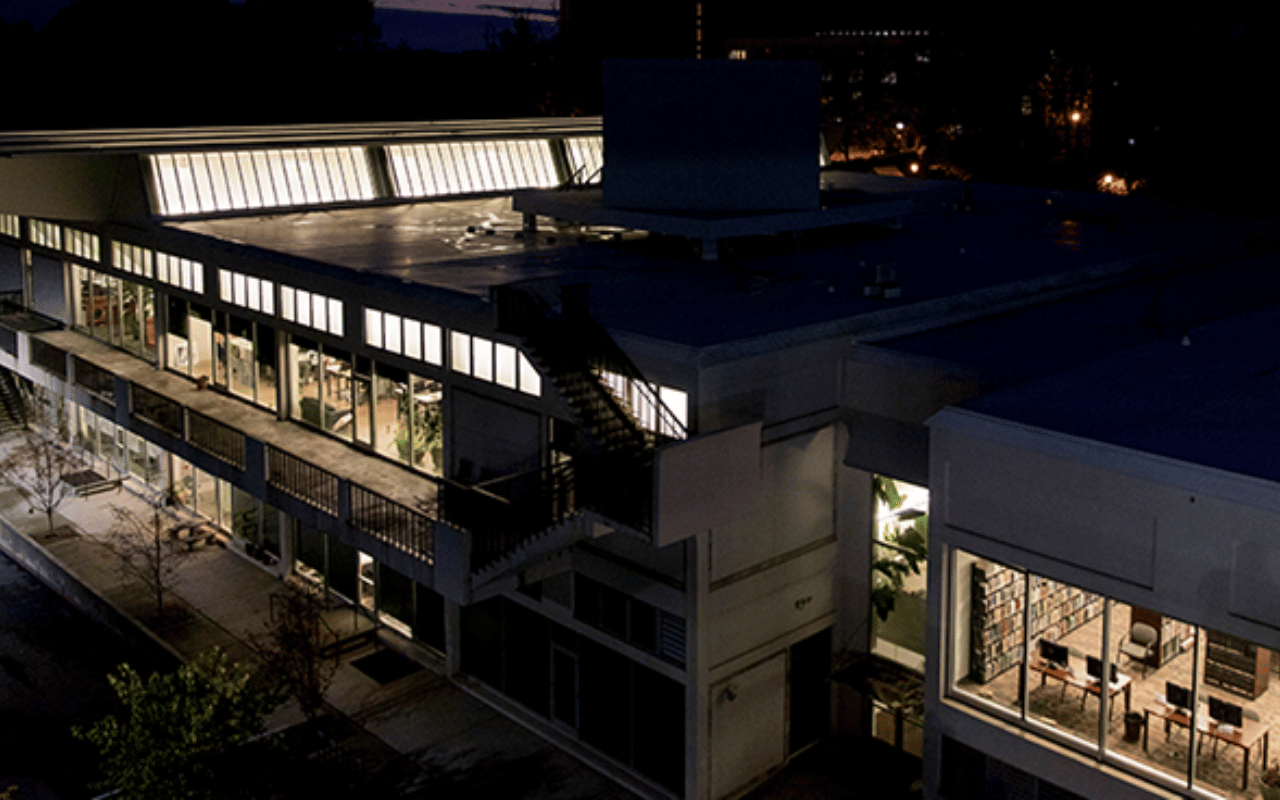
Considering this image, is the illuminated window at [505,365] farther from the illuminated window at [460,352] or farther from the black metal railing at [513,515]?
the black metal railing at [513,515]

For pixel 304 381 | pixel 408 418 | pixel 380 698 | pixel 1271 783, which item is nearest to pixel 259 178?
pixel 304 381

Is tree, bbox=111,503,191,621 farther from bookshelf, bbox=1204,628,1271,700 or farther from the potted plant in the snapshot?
the potted plant

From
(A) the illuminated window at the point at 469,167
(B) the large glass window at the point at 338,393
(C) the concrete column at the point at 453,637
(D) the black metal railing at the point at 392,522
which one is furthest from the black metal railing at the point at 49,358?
(C) the concrete column at the point at 453,637

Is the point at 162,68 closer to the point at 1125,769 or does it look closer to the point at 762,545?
the point at 762,545

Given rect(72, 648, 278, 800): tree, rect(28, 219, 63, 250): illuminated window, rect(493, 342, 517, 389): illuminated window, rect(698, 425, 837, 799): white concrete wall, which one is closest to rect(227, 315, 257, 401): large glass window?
rect(493, 342, 517, 389): illuminated window

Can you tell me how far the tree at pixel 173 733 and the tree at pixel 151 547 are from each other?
10.0 meters

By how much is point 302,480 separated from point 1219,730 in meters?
17.3

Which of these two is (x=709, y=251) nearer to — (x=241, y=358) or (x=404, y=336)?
(x=404, y=336)

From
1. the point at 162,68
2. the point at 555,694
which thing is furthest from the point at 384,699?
the point at 162,68

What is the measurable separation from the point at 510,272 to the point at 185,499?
1414cm

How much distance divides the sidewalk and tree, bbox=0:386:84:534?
1.31 metres

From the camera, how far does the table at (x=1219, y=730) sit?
15172 millimetres

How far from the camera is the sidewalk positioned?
2229 cm

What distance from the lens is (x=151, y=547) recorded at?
30.8m
